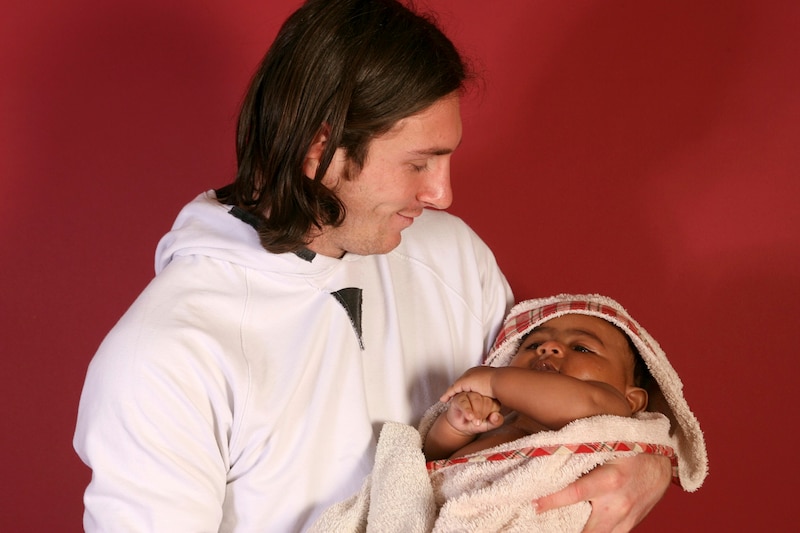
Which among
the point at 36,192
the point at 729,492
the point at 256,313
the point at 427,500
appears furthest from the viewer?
the point at 729,492

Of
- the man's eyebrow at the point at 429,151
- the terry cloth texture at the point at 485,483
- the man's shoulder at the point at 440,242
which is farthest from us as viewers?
the man's shoulder at the point at 440,242

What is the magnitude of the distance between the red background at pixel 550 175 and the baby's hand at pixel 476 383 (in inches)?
36.4

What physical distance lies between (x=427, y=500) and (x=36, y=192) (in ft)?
4.49

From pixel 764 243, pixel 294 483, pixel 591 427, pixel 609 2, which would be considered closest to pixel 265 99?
pixel 294 483

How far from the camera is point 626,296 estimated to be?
2682 mm

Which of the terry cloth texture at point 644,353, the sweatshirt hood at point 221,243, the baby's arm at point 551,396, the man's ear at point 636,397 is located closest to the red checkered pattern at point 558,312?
the terry cloth texture at point 644,353

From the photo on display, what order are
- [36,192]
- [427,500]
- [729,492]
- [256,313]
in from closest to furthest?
[427,500]
[256,313]
[36,192]
[729,492]

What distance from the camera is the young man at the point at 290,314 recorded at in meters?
1.69

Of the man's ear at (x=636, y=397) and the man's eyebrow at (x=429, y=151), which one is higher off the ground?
the man's eyebrow at (x=429, y=151)

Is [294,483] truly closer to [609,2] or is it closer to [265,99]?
[265,99]

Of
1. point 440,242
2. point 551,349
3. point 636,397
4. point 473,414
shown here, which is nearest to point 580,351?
point 551,349

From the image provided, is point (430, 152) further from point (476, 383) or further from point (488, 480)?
point (488, 480)

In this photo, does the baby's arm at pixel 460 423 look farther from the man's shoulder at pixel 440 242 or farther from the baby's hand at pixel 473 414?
the man's shoulder at pixel 440 242

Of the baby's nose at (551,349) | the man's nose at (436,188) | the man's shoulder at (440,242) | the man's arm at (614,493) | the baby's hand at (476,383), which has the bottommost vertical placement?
the man's arm at (614,493)
